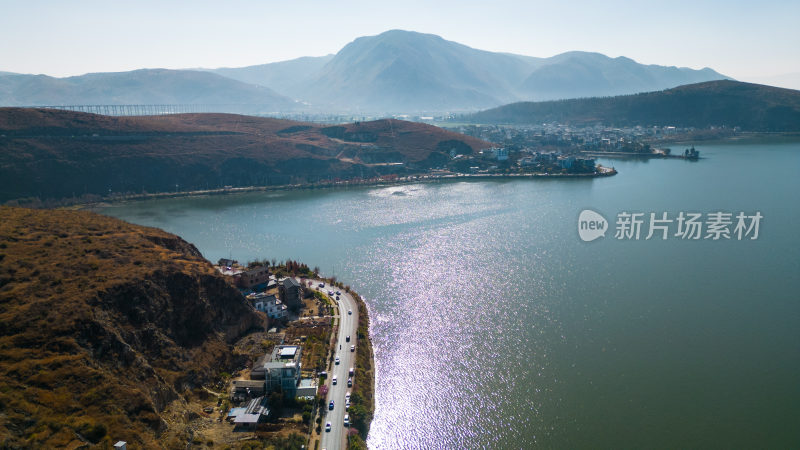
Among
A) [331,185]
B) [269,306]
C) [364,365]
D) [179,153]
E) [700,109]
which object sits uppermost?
[700,109]

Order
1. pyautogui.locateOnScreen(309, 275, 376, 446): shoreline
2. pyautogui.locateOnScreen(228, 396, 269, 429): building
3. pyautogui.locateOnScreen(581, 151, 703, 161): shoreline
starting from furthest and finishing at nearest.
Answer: pyautogui.locateOnScreen(581, 151, 703, 161): shoreline < pyautogui.locateOnScreen(309, 275, 376, 446): shoreline < pyautogui.locateOnScreen(228, 396, 269, 429): building

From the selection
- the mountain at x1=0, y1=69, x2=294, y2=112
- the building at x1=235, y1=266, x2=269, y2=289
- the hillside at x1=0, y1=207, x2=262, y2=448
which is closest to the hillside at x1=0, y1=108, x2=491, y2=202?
the hillside at x1=0, y1=207, x2=262, y2=448

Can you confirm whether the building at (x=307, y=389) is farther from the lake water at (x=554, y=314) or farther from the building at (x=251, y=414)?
the lake water at (x=554, y=314)

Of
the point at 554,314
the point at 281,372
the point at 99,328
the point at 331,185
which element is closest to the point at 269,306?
the point at 281,372

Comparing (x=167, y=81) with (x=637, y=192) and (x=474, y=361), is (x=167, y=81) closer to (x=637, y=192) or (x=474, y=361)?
(x=637, y=192)

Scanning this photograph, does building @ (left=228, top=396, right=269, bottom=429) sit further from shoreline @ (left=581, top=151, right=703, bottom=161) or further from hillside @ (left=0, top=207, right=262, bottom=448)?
shoreline @ (left=581, top=151, right=703, bottom=161)

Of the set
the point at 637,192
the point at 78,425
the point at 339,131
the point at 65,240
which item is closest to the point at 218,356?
the point at 78,425

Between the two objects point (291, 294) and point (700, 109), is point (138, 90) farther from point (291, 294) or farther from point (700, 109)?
point (291, 294)
